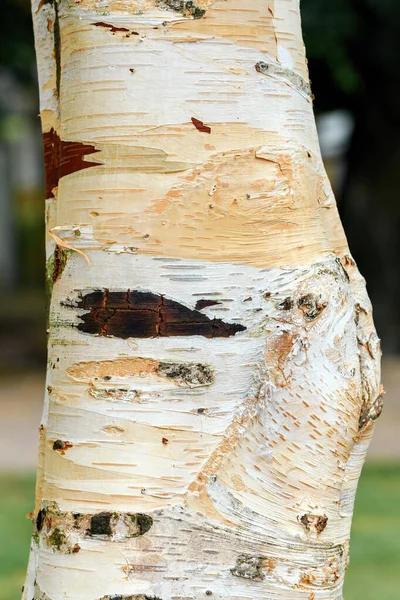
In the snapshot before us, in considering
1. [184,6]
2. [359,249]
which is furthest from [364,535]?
[359,249]

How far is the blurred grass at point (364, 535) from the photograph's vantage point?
530cm

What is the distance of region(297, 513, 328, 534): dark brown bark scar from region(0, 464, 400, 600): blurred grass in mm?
3586

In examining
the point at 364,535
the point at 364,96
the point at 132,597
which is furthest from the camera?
the point at 364,96

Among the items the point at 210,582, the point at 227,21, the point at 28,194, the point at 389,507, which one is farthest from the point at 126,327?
the point at 28,194

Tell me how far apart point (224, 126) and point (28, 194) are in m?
27.8

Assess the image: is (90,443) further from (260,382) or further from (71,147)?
(71,147)

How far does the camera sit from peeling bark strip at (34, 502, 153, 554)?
172cm

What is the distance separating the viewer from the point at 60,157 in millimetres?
1885

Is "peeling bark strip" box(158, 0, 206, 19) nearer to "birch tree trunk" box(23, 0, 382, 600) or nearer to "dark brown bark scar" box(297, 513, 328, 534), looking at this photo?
"birch tree trunk" box(23, 0, 382, 600)

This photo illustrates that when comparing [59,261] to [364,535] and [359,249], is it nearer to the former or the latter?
[364,535]

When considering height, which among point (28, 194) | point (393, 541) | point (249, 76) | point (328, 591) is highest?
point (28, 194)

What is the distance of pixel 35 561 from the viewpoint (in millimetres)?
1852

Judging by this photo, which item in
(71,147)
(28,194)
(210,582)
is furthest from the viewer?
(28,194)

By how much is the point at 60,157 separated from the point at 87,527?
737mm
